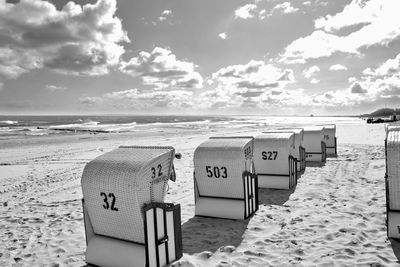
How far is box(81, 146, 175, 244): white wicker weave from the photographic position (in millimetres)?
4922

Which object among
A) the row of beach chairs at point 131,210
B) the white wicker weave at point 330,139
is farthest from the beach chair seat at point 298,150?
the row of beach chairs at point 131,210

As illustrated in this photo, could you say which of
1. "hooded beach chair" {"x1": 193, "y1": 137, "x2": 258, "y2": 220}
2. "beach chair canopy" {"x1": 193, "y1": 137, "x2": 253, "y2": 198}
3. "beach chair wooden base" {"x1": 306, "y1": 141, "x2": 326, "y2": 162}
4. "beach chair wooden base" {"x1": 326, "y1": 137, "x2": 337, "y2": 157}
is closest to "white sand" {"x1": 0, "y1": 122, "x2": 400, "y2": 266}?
"hooded beach chair" {"x1": 193, "y1": 137, "x2": 258, "y2": 220}

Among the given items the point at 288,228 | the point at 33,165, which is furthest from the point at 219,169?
the point at 33,165

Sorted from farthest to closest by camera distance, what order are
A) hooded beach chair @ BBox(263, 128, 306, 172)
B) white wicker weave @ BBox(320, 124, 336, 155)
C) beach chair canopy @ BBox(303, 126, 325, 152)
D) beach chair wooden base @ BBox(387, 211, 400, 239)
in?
white wicker weave @ BBox(320, 124, 336, 155) → beach chair canopy @ BBox(303, 126, 325, 152) → hooded beach chair @ BBox(263, 128, 306, 172) → beach chair wooden base @ BBox(387, 211, 400, 239)

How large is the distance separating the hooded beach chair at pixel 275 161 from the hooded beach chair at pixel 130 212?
17.7 ft

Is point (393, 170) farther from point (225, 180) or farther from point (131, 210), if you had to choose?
point (131, 210)

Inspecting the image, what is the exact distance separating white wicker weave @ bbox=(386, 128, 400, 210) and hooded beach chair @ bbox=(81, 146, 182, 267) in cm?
435

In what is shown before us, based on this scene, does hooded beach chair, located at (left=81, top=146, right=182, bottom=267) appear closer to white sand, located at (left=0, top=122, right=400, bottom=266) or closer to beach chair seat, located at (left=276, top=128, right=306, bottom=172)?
white sand, located at (left=0, top=122, right=400, bottom=266)

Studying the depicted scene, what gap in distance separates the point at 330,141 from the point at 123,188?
16.2 meters

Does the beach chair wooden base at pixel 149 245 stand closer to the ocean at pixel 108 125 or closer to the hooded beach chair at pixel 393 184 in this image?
the hooded beach chair at pixel 393 184

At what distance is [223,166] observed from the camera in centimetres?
755

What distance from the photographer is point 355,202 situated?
858 cm

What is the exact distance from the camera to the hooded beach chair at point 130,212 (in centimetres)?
497

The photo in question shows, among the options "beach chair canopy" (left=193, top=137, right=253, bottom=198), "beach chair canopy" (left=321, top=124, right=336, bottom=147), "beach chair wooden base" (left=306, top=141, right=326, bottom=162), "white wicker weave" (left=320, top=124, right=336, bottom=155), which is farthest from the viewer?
"beach chair canopy" (left=321, top=124, right=336, bottom=147)
